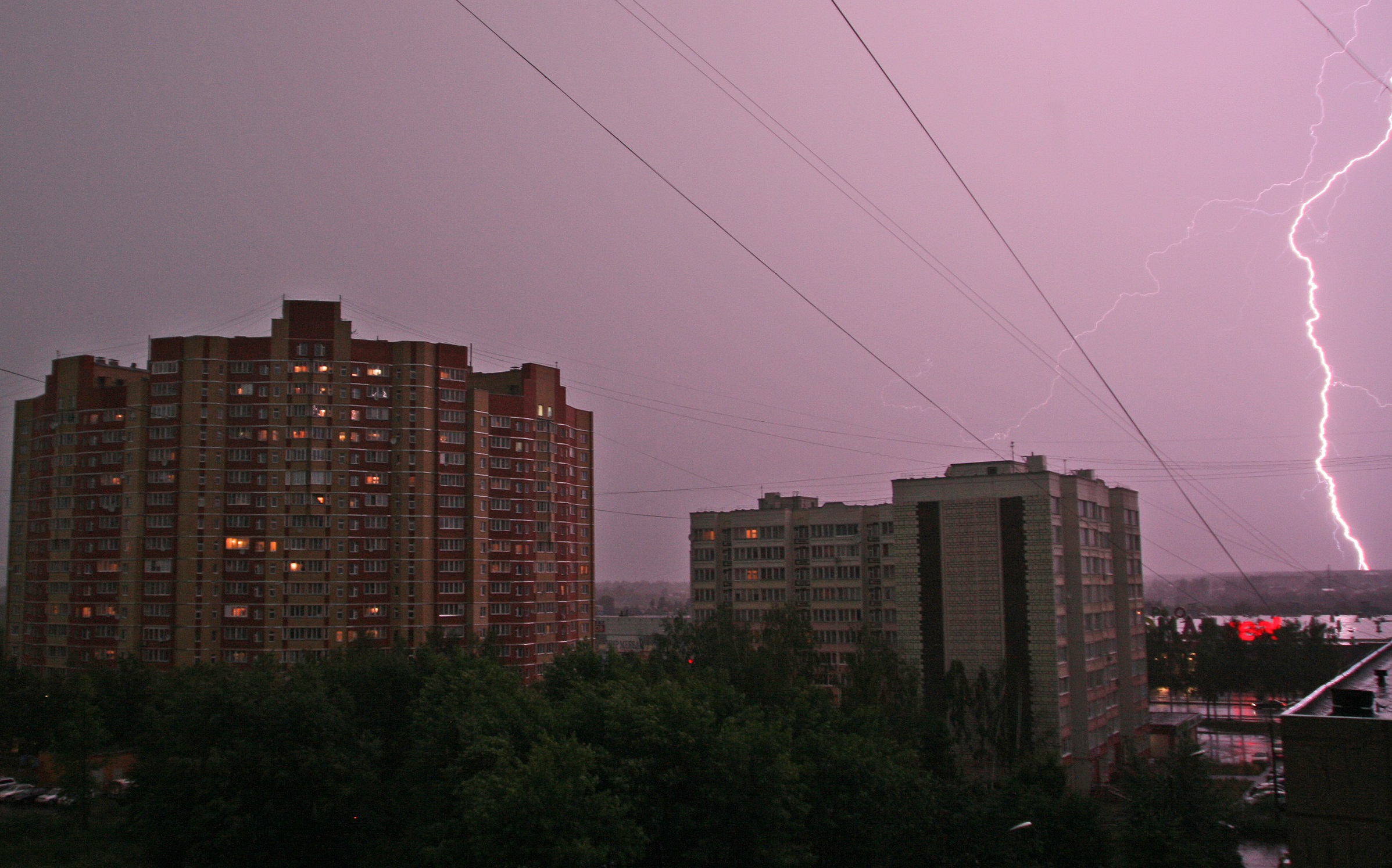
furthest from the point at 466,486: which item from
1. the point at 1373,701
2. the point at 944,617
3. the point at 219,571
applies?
the point at 1373,701

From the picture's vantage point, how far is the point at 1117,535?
64062mm

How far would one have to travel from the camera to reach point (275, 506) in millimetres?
71688

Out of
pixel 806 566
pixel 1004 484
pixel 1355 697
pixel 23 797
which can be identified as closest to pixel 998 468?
pixel 1004 484

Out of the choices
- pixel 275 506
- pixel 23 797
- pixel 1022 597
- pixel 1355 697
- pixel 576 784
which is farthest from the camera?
pixel 275 506

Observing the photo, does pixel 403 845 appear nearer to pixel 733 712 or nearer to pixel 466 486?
pixel 733 712

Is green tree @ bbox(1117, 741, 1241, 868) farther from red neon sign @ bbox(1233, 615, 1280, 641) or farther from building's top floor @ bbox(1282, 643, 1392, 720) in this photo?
red neon sign @ bbox(1233, 615, 1280, 641)

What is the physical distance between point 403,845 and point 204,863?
660 cm

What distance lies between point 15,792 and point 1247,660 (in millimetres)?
100743


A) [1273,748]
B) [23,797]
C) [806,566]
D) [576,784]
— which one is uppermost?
[806,566]

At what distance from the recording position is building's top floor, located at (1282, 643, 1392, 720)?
59.7 ft

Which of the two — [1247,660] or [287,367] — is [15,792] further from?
[1247,660]

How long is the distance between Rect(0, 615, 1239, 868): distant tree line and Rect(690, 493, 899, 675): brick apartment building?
27.6 m

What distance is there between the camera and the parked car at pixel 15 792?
1859 inches

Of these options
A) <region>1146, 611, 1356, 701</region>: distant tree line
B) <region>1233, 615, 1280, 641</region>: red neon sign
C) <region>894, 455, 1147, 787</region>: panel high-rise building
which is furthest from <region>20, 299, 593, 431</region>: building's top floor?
<region>1233, 615, 1280, 641</region>: red neon sign
